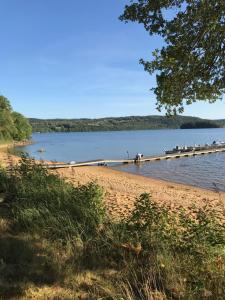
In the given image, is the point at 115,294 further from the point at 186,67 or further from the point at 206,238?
the point at 186,67

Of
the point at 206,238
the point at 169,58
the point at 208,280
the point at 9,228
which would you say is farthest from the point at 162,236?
the point at 169,58

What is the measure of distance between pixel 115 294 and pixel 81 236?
74.7 inches

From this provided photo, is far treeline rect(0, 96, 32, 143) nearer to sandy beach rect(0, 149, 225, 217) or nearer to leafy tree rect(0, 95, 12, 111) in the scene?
leafy tree rect(0, 95, 12, 111)

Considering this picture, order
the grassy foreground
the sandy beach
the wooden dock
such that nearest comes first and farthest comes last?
the grassy foreground < the sandy beach < the wooden dock

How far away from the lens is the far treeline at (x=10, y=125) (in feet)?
281

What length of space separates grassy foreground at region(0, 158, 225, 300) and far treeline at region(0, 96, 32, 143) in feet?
268

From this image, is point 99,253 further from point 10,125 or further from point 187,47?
point 10,125

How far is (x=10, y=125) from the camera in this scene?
8838 centimetres

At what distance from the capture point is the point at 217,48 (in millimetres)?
6672

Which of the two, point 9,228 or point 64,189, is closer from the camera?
point 9,228

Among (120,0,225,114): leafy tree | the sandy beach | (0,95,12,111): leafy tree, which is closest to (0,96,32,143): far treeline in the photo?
(0,95,12,111): leafy tree

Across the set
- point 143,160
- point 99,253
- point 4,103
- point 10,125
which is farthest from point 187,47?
point 4,103

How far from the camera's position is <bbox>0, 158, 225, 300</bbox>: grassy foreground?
4.06 meters

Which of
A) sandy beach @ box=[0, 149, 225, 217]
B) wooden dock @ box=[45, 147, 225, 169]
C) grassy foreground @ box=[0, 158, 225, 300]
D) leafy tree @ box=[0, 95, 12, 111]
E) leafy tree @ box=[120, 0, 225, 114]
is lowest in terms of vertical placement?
wooden dock @ box=[45, 147, 225, 169]
